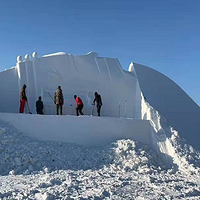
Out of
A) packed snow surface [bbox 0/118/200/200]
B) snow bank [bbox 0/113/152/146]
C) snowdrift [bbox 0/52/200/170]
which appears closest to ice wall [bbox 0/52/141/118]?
snowdrift [bbox 0/52/200/170]

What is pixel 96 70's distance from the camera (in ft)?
38.3

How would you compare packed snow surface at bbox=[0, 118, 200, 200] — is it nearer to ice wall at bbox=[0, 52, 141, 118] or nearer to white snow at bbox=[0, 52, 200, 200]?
white snow at bbox=[0, 52, 200, 200]

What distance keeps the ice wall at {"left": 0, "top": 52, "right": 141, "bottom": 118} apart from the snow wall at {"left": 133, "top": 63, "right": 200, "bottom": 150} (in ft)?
2.02

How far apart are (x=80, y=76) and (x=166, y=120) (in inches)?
186

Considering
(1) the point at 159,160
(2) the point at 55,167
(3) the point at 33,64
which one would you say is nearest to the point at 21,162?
(2) the point at 55,167

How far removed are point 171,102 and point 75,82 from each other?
439cm

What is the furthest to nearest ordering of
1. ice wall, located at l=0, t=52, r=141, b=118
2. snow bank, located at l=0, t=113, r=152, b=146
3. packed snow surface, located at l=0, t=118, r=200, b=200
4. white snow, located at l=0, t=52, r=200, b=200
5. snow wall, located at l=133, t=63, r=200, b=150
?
ice wall, located at l=0, t=52, r=141, b=118, snow wall, located at l=133, t=63, r=200, b=150, snow bank, located at l=0, t=113, r=152, b=146, white snow, located at l=0, t=52, r=200, b=200, packed snow surface, located at l=0, t=118, r=200, b=200

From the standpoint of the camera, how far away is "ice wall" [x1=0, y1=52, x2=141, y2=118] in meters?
10.8

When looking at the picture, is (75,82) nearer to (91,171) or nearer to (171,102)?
(171,102)

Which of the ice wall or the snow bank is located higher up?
the ice wall

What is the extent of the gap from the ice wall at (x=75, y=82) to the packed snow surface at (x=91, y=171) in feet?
10.8

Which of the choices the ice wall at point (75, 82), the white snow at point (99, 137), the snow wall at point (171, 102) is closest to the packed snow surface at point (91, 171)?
the white snow at point (99, 137)

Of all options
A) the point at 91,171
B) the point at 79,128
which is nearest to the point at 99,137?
the point at 79,128

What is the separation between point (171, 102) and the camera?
9.77 metres
